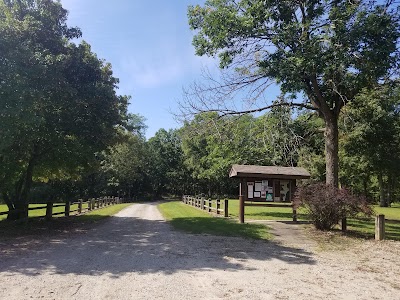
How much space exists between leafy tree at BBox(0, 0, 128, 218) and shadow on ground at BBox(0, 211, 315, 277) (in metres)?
3.77

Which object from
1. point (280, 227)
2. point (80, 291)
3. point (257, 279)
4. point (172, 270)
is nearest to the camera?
point (80, 291)

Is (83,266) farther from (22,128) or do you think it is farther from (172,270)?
(22,128)

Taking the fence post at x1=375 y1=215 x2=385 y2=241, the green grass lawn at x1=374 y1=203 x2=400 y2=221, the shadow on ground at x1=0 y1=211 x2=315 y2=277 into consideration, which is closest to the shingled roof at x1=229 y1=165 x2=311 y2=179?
the green grass lawn at x1=374 y1=203 x2=400 y2=221

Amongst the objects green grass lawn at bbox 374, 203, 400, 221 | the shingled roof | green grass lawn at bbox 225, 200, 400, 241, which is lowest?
green grass lawn at bbox 374, 203, 400, 221

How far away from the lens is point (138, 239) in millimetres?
11992

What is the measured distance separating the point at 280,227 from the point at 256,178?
10.5 ft

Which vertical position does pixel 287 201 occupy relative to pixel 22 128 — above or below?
below

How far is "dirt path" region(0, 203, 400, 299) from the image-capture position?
600 cm

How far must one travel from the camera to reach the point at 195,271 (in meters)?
7.49

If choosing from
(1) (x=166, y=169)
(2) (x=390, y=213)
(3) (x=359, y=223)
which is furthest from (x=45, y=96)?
(1) (x=166, y=169)

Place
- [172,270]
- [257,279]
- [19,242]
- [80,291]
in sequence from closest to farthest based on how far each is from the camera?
[80,291] < [257,279] < [172,270] < [19,242]

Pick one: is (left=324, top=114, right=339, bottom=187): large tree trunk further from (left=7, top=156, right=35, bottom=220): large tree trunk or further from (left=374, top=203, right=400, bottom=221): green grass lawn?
(left=7, top=156, right=35, bottom=220): large tree trunk

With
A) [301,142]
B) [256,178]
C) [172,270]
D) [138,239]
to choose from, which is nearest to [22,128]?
[138,239]

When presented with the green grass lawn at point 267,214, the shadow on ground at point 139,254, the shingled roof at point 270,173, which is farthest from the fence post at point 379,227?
the shingled roof at point 270,173
